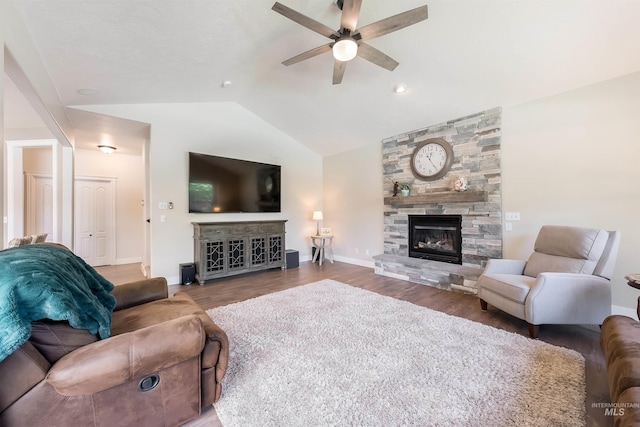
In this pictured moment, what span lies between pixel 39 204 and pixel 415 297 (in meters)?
6.96

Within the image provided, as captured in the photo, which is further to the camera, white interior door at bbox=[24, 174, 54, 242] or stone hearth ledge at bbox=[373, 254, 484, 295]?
white interior door at bbox=[24, 174, 54, 242]

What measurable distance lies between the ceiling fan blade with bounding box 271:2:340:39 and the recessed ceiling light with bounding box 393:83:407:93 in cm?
161

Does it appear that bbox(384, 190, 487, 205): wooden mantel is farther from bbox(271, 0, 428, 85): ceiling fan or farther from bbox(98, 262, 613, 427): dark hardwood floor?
bbox(271, 0, 428, 85): ceiling fan

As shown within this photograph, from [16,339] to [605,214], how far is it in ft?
15.8

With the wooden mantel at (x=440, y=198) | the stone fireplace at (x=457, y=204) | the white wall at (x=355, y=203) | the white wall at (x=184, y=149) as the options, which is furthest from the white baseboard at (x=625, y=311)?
the white wall at (x=184, y=149)

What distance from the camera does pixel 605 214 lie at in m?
2.87

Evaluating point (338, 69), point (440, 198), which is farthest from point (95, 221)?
point (440, 198)

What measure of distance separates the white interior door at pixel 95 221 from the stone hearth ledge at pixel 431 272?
6055mm

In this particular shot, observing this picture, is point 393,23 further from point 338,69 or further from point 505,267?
point 505,267

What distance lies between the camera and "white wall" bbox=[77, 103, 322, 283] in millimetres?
4098

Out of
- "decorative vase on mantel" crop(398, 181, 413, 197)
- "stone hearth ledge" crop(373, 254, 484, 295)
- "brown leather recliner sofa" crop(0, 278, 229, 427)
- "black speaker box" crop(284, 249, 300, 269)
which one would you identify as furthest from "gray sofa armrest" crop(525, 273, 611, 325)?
"black speaker box" crop(284, 249, 300, 269)

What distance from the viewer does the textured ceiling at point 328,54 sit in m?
2.17

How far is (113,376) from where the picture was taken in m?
1.16

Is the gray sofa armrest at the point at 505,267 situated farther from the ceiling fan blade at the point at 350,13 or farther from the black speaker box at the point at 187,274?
the black speaker box at the point at 187,274
